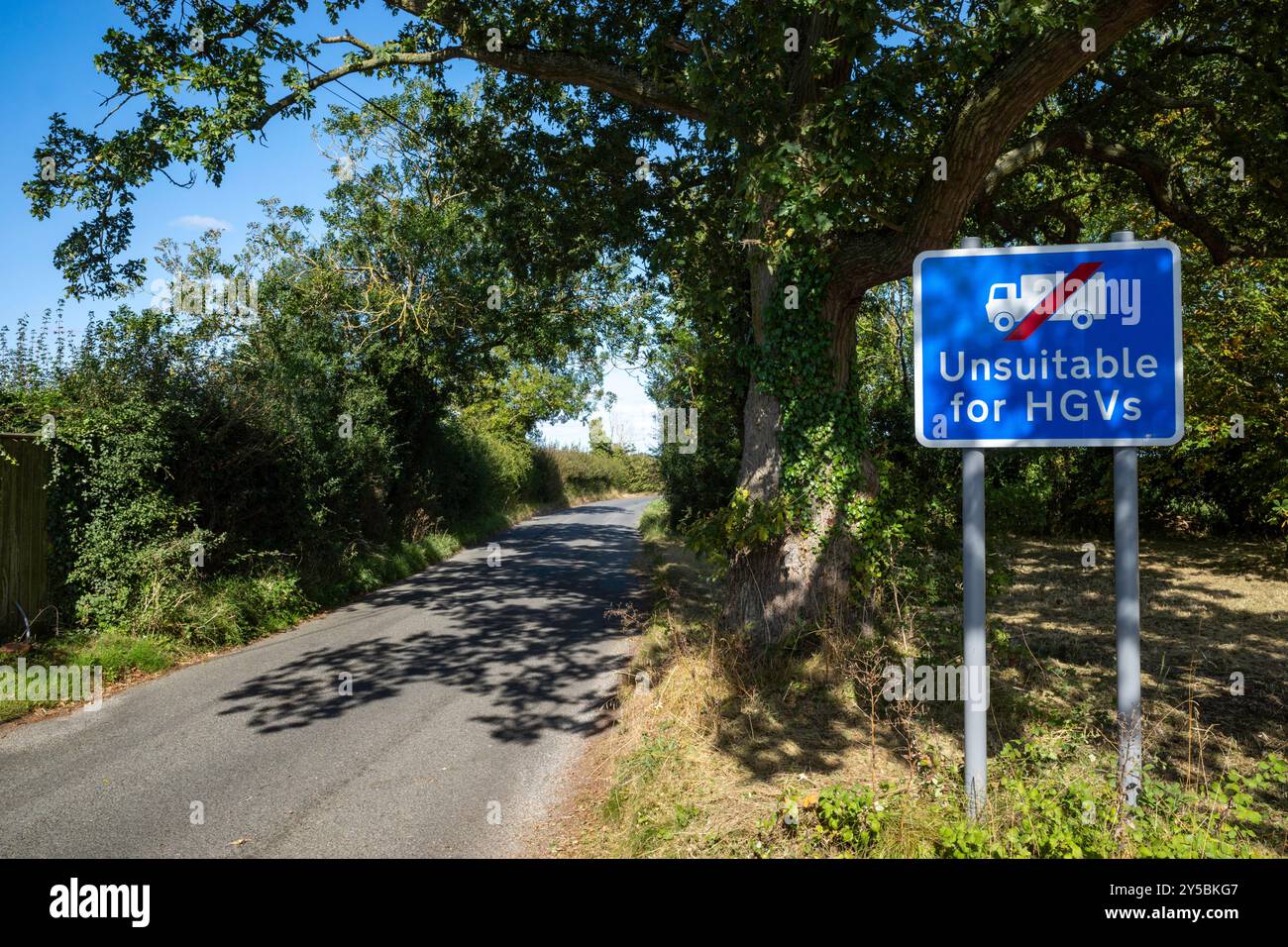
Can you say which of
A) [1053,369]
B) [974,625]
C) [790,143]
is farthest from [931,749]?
[790,143]

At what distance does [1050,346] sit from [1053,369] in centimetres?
11

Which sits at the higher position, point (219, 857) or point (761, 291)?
point (761, 291)

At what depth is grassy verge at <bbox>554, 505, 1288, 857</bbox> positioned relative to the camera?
327 cm

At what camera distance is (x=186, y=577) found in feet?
29.8

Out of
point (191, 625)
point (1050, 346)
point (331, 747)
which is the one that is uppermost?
point (1050, 346)

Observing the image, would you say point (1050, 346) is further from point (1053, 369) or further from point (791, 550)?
point (791, 550)

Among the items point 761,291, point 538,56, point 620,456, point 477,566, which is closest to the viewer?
point 761,291

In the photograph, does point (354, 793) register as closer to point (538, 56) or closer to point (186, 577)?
point (186, 577)

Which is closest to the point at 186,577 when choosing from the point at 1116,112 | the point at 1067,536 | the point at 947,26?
the point at 947,26

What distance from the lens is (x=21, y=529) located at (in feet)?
26.6

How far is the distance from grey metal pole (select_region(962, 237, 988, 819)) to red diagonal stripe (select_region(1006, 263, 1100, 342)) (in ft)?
1.31

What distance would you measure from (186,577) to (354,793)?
5578 millimetres

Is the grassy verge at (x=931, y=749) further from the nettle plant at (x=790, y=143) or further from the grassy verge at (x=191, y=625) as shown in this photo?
the grassy verge at (x=191, y=625)

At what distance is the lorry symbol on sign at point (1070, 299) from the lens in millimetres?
3209
